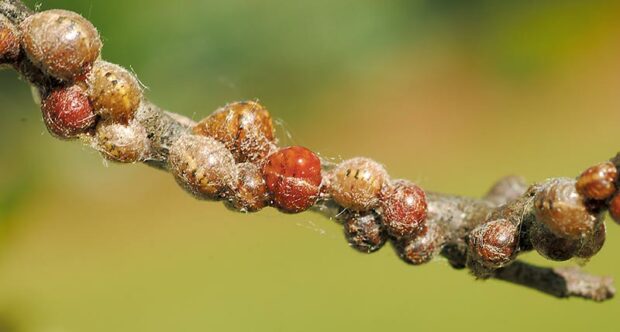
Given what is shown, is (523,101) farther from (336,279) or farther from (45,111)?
(45,111)

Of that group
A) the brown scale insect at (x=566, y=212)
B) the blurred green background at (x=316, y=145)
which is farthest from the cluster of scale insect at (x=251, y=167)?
Answer: the blurred green background at (x=316, y=145)

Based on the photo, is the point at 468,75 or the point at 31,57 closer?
the point at 31,57

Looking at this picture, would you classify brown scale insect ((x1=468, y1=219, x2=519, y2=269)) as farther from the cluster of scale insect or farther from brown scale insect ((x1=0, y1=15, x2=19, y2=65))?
brown scale insect ((x1=0, y1=15, x2=19, y2=65))

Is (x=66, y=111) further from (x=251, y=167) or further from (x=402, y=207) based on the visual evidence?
(x=402, y=207)

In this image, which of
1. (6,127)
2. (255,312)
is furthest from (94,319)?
(6,127)

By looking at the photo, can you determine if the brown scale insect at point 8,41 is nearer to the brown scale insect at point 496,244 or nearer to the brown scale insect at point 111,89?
the brown scale insect at point 111,89

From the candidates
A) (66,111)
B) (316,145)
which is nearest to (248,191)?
(66,111)

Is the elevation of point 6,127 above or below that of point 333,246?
above
